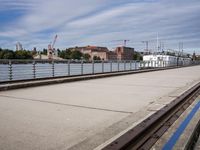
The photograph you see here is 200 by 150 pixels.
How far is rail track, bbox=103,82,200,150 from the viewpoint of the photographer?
13.4ft

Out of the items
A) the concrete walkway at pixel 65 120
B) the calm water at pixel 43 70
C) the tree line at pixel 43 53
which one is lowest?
the concrete walkway at pixel 65 120

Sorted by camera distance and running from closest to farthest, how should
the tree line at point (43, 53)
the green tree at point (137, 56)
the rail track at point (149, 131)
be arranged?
the rail track at point (149, 131) < the tree line at point (43, 53) < the green tree at point (137, 56)

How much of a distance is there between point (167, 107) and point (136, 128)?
237 centimetres

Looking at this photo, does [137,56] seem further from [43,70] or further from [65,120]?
[65,120]

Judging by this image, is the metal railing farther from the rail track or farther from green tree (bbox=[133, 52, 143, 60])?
green tree (bbox=[133, 52, 143, 60])

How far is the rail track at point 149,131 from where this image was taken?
4.08 m

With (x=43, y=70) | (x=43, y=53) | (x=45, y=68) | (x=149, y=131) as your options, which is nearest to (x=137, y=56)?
(x=43, y=53)

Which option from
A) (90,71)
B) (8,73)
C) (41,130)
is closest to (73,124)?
(41,130)

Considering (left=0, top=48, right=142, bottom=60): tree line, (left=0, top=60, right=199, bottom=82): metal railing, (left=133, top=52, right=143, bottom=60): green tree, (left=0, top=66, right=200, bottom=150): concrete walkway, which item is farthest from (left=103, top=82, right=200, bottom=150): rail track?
(left=133, top=52, right=143, bottom=60): green tree

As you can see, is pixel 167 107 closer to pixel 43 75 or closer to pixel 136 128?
pixel 136 128

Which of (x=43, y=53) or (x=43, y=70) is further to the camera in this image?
(x=43, y=53)

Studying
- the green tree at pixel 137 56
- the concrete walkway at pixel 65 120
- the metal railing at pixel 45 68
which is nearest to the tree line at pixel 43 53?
the green tree at pixel 137 56

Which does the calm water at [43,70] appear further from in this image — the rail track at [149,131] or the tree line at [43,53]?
the rail track at [149,131]

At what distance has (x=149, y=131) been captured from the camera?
4984 millimetres
